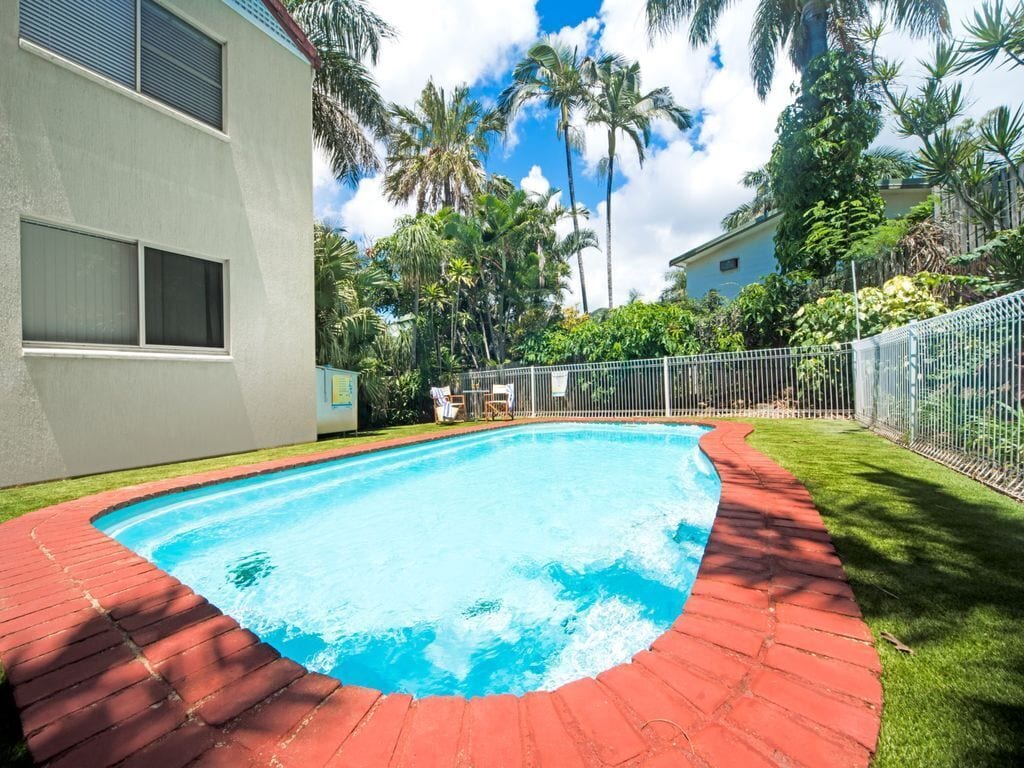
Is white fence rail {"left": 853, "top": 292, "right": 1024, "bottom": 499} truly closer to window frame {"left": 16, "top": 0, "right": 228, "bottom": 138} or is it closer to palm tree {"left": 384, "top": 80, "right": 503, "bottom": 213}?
window frame {"left": 16, "top": 0, "right": 228, "bottom": 138}

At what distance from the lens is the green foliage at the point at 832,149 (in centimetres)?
1182

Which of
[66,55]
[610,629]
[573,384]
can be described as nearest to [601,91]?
[573,384]

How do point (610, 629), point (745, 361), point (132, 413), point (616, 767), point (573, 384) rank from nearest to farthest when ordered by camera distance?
point (616, 767) < point (610, 629) < point (132, 413) < point (745, 361) < point (573, 384)

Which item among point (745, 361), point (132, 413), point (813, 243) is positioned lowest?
point (132, 413)

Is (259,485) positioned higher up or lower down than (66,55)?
lower down

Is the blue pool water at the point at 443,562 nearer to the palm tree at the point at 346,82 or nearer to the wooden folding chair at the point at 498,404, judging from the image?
the wooden folding chair at the point at 498,404

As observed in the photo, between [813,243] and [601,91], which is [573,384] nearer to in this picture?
[813,243]

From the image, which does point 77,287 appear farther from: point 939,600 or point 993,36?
point 993,36

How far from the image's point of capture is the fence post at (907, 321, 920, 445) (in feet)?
17.9

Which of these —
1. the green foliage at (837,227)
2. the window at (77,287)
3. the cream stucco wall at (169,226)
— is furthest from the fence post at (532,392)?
the window at (77,287)

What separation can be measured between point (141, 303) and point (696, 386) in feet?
38.9

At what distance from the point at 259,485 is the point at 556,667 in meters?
4.49

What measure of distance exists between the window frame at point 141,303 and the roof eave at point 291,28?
181 inches

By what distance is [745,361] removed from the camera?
458 inches
